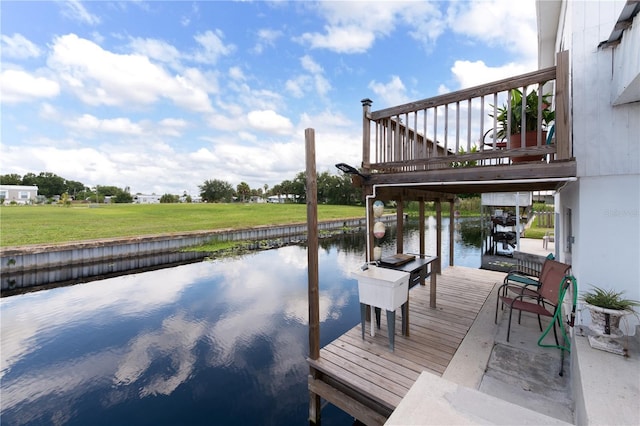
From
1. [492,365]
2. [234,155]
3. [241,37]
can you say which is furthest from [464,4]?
[234,155]

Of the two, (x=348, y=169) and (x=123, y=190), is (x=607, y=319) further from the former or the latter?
(x=123, y=190)

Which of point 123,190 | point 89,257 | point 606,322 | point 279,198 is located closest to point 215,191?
point 279,198

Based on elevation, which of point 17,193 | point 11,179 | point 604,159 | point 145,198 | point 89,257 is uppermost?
point 11,179

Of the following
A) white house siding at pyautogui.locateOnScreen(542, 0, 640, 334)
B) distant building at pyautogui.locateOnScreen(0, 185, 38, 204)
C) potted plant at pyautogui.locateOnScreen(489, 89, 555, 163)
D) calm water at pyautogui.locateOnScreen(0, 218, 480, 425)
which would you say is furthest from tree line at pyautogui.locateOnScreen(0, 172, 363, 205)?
white house siding at pyautogui.locateOnScreen(542, 0, 640, 334)

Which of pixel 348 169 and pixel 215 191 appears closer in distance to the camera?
pixel 348 169

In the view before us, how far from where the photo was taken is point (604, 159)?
2.52 meters

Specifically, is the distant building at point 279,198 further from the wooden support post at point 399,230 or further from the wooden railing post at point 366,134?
the wooden railing post at point 366,134

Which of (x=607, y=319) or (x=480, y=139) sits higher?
(x=480, y=139)

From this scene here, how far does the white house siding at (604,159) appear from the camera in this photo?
2439 mm

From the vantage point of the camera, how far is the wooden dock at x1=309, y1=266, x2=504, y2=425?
8.49ft

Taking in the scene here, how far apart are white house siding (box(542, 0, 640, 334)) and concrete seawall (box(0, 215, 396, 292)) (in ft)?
43.0

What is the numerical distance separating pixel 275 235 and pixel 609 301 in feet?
58.3

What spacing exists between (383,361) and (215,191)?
64.2m

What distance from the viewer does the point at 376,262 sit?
387 cm
